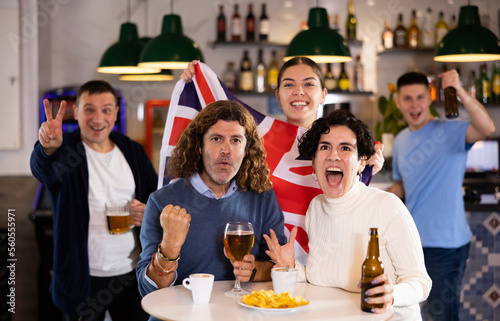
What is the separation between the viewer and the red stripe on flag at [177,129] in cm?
275

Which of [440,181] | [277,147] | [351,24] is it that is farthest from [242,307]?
[351,24]

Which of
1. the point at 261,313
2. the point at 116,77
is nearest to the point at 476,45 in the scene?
the point at 261,313

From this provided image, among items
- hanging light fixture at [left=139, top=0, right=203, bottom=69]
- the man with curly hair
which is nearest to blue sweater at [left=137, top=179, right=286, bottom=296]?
the man with curly hair

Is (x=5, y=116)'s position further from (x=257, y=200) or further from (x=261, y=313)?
(x=261, y=313)

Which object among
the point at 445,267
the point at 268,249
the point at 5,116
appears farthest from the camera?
the point at 5,116

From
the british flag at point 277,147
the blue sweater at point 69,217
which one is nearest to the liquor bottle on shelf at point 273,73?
the british flag at point 277,147

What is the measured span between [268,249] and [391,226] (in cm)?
51

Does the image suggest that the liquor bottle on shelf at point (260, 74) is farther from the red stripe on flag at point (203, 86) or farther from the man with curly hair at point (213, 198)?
the man with curly hair at point (213, 198)

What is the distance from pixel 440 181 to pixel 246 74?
3.11 metres

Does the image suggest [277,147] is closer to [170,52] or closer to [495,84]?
[170,52]

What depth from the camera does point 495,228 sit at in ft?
13.3

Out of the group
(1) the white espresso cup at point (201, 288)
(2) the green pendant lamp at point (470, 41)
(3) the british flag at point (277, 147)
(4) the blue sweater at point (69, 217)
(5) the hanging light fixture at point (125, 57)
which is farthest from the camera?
(5) the hanging light fixture at point (125, 57)

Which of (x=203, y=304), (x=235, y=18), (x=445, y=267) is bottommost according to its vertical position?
(x=445, y=267)

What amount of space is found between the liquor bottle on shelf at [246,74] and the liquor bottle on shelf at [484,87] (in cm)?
260
